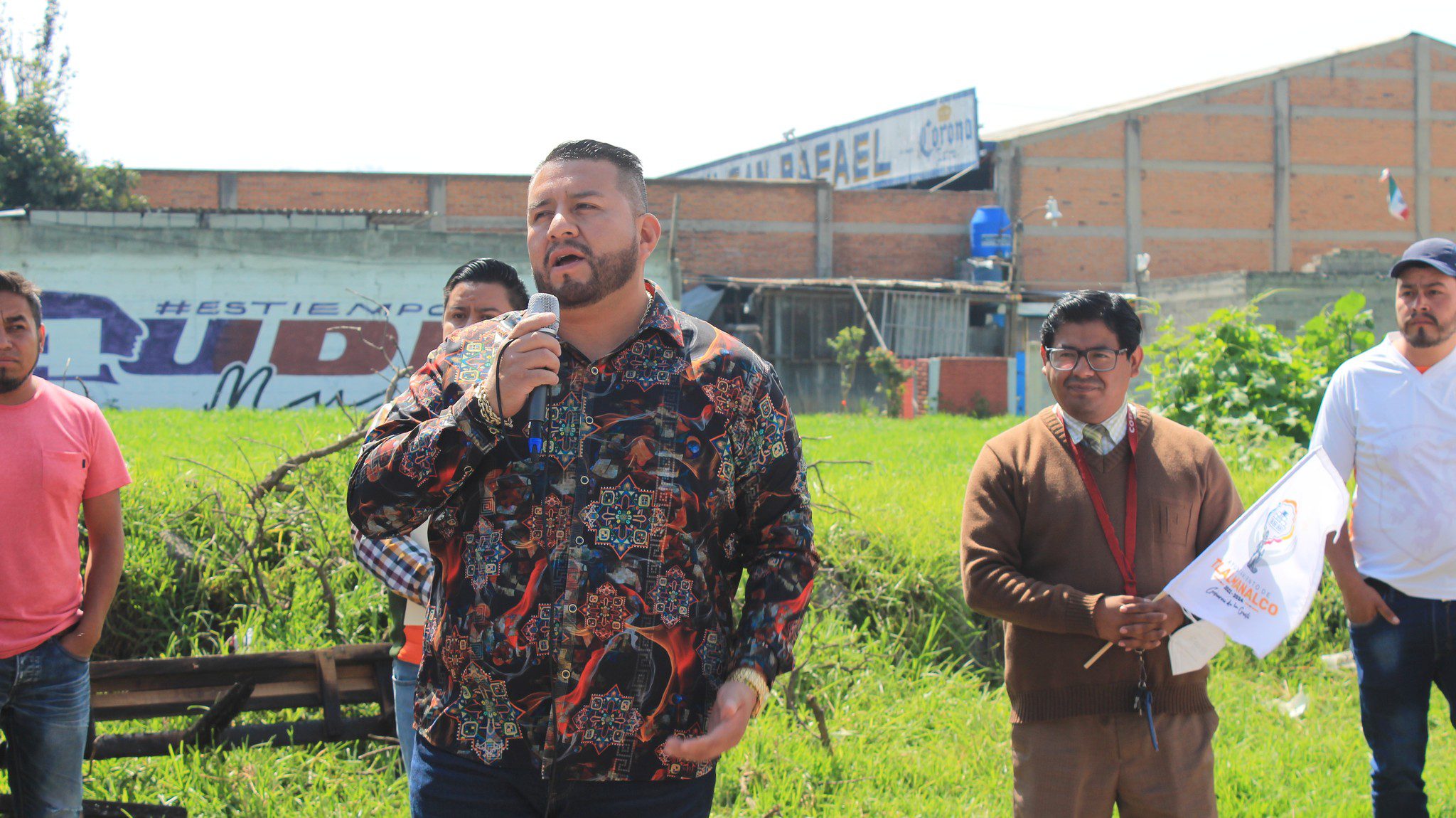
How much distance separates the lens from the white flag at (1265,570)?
2.82 metres

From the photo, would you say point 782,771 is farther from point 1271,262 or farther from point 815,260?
point 1271,262

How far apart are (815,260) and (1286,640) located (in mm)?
28463

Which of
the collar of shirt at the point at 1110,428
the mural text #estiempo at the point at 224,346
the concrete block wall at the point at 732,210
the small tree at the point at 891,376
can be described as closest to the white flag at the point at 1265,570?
the collar of shirt at the point at 1110,428

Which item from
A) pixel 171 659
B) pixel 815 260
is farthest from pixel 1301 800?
pixel 815 260

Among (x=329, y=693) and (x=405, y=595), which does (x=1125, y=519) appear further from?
(x=329, y=693)

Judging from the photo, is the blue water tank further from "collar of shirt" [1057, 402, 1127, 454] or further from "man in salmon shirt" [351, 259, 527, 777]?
"man in salmon shirt" [351, 259, 527, 777]

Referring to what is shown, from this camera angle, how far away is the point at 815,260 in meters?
34.4

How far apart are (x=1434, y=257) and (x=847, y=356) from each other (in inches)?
928

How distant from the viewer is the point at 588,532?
6.66 ft

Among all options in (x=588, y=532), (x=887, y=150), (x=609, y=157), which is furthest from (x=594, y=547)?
(x=887, y=150)

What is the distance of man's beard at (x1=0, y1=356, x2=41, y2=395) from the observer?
3223 mm

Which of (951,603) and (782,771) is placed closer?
(782,771)

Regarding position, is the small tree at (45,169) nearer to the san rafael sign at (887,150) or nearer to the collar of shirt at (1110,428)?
the san rafael sign at (887,150)

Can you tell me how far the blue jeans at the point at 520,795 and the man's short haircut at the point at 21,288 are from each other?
223cm
